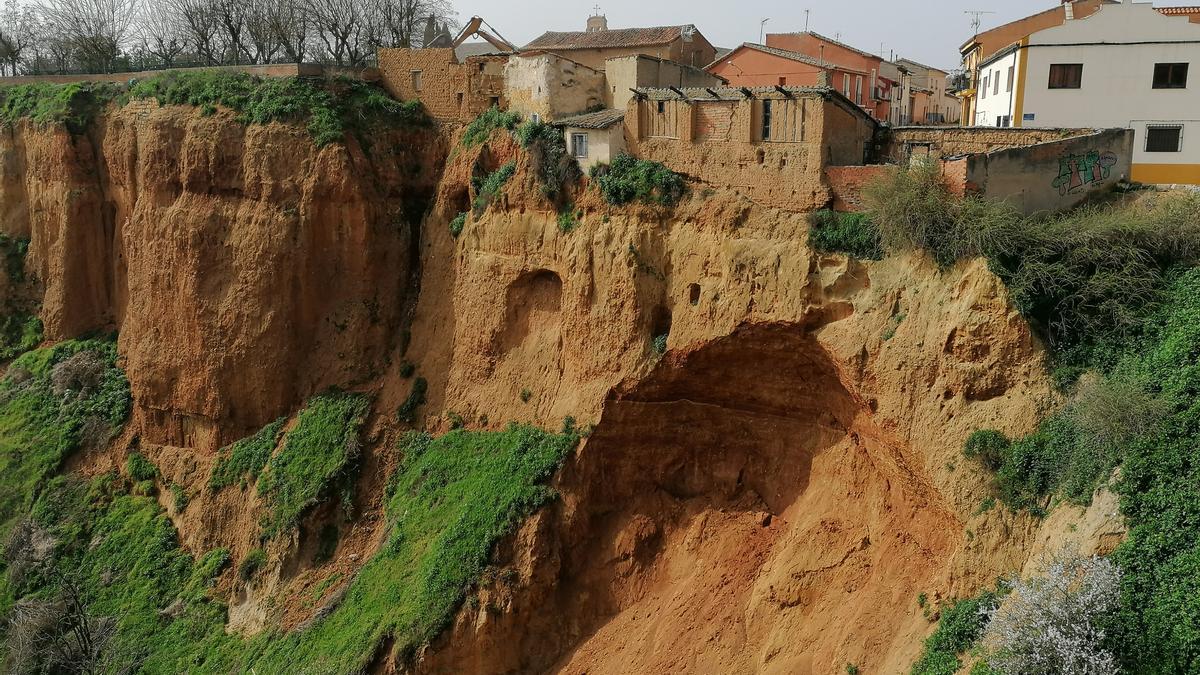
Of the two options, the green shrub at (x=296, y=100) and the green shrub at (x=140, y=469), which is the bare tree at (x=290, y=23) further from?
the green shrub at (x=140, y=469)

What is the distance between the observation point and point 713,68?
2578 centimetres

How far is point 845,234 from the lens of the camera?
1545cm

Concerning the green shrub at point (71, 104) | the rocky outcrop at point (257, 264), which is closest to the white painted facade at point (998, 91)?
the rocky outcrop at point (257, 264)

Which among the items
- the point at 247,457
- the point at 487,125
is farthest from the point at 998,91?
the point at 247,457

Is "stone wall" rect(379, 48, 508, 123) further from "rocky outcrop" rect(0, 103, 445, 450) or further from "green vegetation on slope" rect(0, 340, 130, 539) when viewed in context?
"green vegetation on slope" rect(0, 340, 130, 539)

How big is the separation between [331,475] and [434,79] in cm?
968

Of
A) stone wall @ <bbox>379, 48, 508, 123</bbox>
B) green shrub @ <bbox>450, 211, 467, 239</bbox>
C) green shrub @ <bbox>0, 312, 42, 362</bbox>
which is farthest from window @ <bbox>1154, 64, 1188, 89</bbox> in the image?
green shrub @ <bbox>0, 312, 42, 362</bbox>

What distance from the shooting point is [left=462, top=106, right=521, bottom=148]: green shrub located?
67.2 feet

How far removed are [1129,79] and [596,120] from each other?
10.9 meters

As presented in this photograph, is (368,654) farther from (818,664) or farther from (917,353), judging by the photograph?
(917,353)

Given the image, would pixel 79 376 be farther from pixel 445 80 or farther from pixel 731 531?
pixel 731 531

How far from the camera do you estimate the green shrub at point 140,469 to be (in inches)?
870

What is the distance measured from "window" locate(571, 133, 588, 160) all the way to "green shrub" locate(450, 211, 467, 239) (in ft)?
10.1

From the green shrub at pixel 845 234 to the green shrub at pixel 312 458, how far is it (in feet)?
34.3
